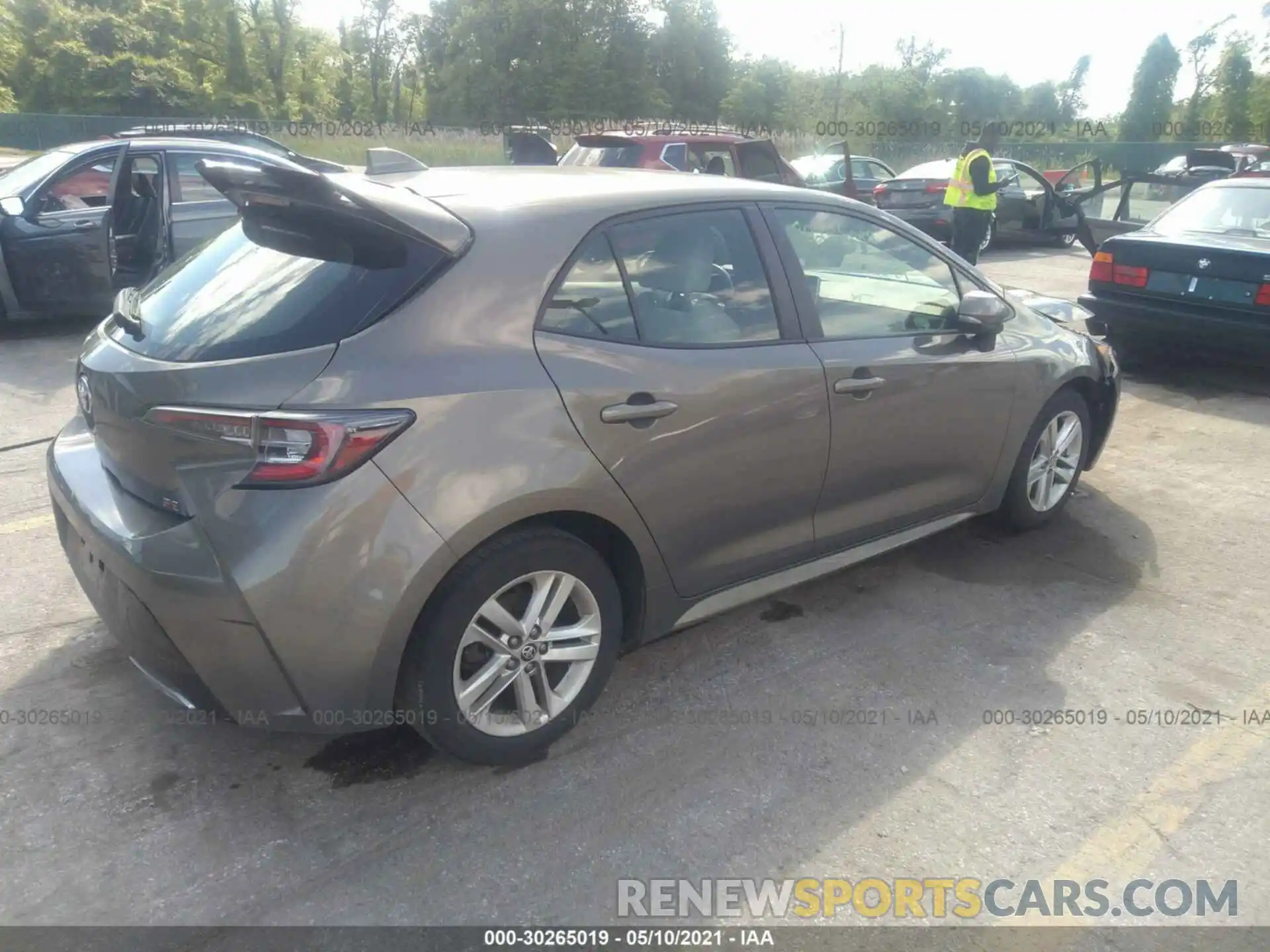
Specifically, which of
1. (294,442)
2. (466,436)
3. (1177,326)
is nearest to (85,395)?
(294,442)

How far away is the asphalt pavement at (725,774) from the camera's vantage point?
2.57 metres

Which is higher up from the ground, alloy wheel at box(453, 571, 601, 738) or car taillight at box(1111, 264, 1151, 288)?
car taillight at box(1111, 264, 1151, 288)

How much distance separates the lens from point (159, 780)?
290cm

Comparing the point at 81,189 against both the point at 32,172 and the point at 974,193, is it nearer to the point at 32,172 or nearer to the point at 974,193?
the point at 32,172

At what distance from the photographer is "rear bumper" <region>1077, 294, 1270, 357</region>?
6.98 metres

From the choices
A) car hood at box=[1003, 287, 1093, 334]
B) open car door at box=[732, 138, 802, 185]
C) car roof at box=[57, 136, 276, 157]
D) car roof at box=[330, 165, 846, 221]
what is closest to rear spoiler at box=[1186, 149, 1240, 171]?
open car door at box=[732, 138, 802, 185]

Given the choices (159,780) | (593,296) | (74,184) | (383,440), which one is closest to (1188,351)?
(593,296)

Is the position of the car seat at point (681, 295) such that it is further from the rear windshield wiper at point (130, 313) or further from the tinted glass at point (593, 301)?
the rear windshield wiper at point (130, 313)

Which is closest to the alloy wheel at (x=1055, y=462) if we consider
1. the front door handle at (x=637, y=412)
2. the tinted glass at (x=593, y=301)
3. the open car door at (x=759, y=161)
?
the front door handle at (x=637, y=412)

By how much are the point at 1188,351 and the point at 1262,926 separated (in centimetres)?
596

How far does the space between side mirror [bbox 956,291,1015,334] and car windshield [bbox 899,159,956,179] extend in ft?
37.2

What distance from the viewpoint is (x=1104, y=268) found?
793 cm

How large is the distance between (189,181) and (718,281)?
20.6 ft

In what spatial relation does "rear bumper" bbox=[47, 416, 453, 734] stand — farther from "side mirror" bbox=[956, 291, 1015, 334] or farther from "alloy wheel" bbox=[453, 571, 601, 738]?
"side mirror" bbox=[956, 291, 1015, 334]
